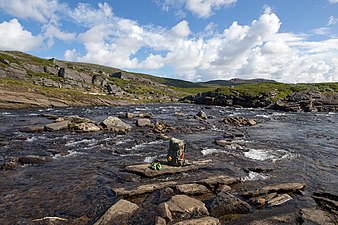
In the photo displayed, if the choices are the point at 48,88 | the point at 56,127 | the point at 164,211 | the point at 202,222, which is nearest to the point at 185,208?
the point at 164,211

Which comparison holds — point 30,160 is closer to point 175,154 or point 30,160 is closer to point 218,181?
point 175,154

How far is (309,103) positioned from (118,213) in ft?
300

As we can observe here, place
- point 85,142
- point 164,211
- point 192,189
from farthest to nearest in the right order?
point 85,142 → point 192,189 → point 164,211

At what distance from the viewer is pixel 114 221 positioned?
41.5ft

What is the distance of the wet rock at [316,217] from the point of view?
41.5 ft

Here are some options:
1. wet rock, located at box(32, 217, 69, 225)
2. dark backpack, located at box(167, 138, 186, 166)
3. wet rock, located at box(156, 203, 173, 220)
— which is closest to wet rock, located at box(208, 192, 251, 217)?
wet rock, located at box(156, 203, 173, 220)

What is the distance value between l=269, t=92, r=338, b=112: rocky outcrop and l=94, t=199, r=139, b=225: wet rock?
84507mm

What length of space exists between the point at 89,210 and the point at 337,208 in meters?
13.8

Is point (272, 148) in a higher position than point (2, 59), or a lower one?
lower

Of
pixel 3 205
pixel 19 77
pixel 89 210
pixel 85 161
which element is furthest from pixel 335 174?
pixel 19 77

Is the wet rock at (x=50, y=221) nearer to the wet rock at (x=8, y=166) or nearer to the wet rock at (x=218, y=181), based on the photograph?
the wet rock at (x=218, y=181)

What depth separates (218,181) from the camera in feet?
58.3

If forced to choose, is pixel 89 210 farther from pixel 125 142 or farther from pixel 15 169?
pixel 125 142

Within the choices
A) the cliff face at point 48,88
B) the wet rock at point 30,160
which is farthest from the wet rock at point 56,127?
the cliff face at point 48,88
